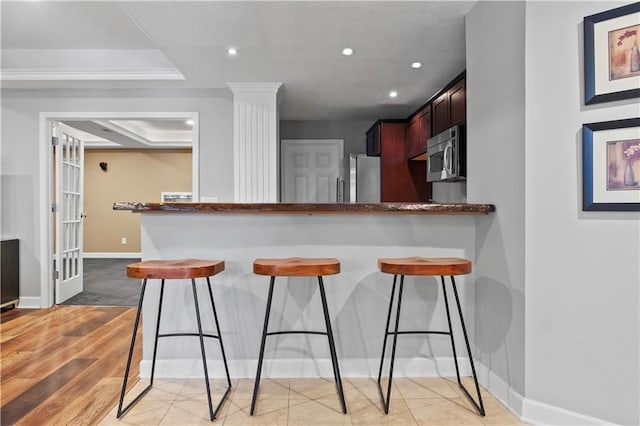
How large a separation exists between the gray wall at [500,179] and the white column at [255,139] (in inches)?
79.8

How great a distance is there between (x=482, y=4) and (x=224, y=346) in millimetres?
2429

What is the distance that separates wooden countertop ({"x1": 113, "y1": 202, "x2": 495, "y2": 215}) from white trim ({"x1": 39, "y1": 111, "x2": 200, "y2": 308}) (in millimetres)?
1996

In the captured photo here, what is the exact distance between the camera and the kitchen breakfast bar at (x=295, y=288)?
2.31m

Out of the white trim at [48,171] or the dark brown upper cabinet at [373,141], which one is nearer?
the white trim at [48,171]

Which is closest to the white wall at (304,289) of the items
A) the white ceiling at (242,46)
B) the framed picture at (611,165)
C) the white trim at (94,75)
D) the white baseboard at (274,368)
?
the white baseboard at (274,368)

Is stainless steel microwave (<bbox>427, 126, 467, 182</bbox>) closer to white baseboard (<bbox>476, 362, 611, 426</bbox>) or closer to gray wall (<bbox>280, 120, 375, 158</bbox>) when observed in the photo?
white baseboard (<bbox>476, 362, 611, 426</bbox>)

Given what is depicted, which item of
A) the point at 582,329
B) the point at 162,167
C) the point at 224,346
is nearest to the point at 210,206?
the point at 224,346

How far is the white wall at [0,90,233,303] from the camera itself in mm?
4070

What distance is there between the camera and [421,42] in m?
2.93

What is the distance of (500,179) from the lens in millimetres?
2078

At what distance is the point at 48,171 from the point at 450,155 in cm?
389

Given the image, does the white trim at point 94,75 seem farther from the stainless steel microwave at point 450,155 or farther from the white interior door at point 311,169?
the stainless steel microwave at point 450,155

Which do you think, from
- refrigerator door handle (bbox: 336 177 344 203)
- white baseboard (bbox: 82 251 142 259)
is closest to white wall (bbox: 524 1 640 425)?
refrigerator door handle (bbox: 336 177 344 203)

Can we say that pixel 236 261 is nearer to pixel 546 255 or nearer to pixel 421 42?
pixel 546 255
